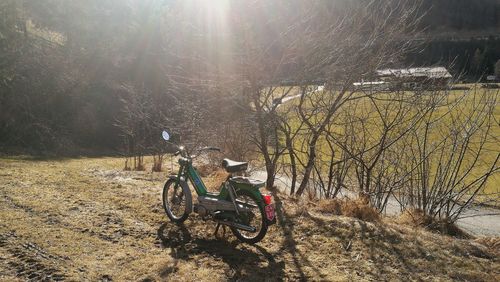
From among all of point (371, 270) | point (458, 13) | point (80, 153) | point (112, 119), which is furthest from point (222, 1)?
point (458, 13)

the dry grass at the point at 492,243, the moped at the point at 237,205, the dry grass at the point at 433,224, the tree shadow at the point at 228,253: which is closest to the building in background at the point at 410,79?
the dry grass at the point at 433,224

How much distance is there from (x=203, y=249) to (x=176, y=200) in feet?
3.51

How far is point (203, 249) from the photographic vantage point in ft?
14.7

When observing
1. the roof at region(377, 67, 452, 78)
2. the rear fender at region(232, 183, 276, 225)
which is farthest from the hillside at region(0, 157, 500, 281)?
the roof at region(377, 67, 452, 78)

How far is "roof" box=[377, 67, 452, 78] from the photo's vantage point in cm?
735

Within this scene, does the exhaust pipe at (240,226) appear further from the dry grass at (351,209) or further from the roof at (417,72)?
the roof at (417,72)

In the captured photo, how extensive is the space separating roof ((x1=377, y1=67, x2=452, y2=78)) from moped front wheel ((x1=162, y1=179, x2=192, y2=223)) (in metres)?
4.07

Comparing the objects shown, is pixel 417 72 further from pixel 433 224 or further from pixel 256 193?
pixel 256 193

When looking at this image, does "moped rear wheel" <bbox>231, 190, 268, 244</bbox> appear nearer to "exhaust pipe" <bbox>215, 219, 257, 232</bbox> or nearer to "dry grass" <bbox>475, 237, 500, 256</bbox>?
"exhaust pipe" <bbox>215, 219, 257, 232</bbox>

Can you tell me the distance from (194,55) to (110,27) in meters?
26.2

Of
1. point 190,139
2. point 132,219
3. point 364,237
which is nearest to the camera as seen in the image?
point 364,237

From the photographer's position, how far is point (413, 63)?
8.19m

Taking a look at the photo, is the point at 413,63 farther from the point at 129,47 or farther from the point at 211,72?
the point at 129,47

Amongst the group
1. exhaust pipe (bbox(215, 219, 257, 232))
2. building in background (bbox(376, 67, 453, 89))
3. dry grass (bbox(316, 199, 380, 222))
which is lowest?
exhaust pipe (bbox(215, 219, 257, 232))
